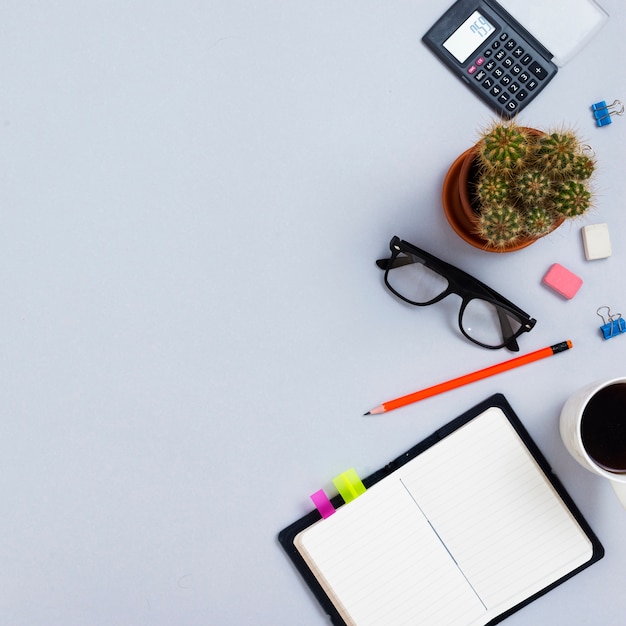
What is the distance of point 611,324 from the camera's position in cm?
81

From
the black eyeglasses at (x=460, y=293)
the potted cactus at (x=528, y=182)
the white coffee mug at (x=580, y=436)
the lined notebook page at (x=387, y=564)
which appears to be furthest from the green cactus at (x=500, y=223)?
the lined notebook page at (x=387, y=564)

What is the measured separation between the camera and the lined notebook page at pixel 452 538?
0.77 m

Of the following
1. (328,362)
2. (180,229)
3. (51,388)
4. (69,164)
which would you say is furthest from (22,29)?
(328,362)

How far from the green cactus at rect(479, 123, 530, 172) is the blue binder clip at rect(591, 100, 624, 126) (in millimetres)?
208

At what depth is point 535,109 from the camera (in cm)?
81

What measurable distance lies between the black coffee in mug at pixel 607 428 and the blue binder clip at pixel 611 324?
9cm

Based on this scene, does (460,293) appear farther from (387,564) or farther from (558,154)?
(387,564)

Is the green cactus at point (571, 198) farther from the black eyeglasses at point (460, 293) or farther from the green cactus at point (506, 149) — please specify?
the black eyeglasses at point (460, 293)

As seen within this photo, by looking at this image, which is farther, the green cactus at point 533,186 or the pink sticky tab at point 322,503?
the pink sticky tab at point 322,503

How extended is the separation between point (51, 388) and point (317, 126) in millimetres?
463

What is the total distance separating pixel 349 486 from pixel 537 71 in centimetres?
56

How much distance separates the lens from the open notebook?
773 millimetres

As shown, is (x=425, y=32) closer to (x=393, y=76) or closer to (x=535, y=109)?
(x=393, y=76)

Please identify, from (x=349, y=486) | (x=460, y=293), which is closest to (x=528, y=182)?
(x=460, y=293)
